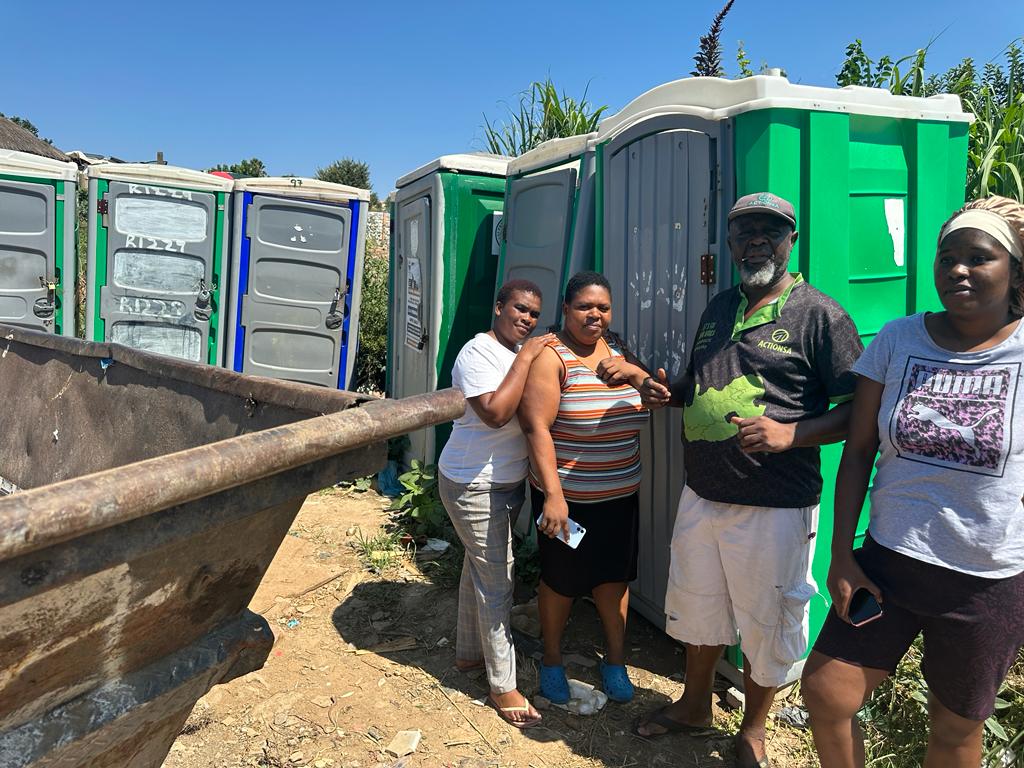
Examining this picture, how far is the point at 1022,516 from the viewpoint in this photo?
70.3 inches

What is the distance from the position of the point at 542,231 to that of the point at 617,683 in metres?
2.29

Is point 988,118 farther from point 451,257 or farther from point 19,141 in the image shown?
point 19,141

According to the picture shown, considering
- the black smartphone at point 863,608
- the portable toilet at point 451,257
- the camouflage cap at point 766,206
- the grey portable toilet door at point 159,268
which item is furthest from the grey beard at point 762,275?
the grey portable toilet door at point 159,268

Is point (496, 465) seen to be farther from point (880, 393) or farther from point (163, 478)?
point (163, 478)

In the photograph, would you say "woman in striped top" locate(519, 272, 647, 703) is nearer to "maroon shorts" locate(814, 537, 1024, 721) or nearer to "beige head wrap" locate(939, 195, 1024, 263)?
"maroon shorts" locate(814, 537, 1024, 721)

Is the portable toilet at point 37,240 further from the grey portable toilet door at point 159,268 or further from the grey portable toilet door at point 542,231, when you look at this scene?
the grey portable toilet door at point 542,231

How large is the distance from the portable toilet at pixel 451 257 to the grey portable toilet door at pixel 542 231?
0.41 metres

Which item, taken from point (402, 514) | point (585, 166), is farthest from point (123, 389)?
point (402, 514)

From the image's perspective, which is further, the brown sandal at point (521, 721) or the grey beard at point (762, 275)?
the brown sandal at point (521, 721)

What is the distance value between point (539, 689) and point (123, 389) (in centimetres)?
197

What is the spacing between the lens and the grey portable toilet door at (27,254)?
5.85 metres

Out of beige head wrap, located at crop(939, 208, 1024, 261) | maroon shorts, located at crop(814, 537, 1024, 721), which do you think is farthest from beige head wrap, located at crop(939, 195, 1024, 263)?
maroon shorts, located at crop(814, 537, 1024, 721)

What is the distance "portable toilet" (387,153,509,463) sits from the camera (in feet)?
15.8

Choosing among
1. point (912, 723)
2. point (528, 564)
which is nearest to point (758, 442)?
point (912, 723)
